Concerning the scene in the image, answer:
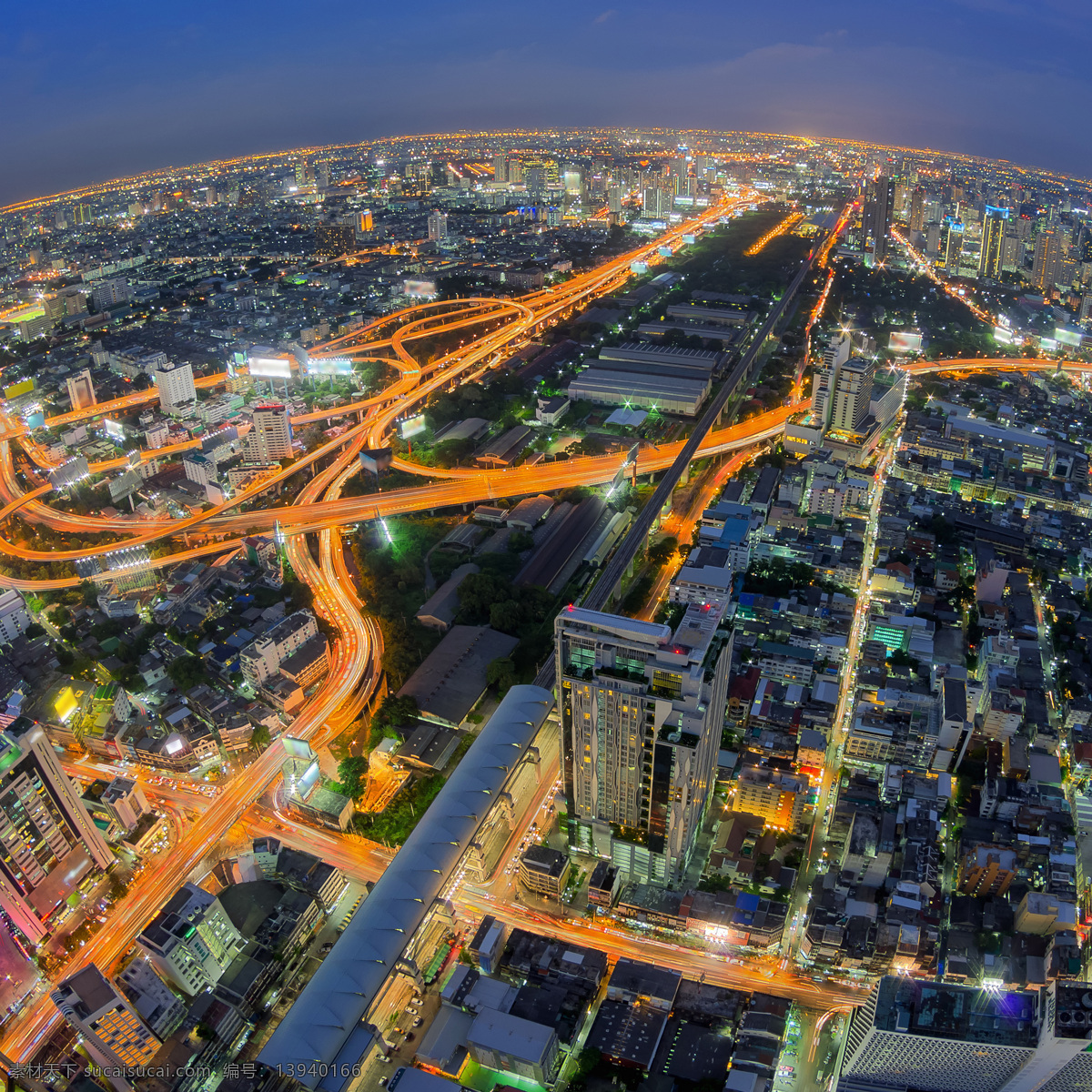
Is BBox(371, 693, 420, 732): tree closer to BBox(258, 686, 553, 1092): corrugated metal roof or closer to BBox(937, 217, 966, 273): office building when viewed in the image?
BBox(258, 686, 553, 1092): corrugated metal roof

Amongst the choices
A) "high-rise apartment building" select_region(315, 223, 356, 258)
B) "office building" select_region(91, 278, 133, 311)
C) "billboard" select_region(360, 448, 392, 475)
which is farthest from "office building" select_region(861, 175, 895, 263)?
"office building" select_region(91, 278, 133, 311)

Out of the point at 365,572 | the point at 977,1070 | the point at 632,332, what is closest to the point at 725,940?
the point at 977,1070

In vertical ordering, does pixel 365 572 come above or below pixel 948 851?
above

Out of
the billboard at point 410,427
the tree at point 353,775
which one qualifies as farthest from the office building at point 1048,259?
the tree at point 353,775

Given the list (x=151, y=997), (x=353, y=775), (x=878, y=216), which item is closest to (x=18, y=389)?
(x=353, y=775)

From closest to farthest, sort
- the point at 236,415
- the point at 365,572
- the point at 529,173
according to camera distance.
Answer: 1. the point at 365,572
2. the point at 236,415
3. the point at 529,173

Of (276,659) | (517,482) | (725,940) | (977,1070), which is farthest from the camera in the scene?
(517,482)

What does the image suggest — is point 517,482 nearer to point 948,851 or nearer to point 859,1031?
point 948,851

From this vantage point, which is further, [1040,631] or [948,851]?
[1040,631]
